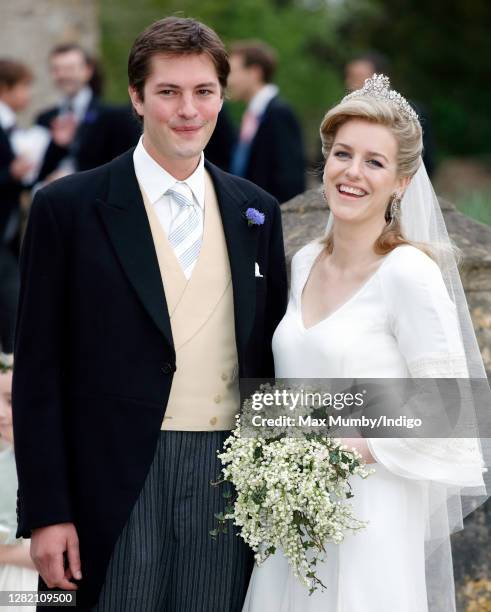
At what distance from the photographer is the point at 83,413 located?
330cm

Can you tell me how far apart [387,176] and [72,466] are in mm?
1356

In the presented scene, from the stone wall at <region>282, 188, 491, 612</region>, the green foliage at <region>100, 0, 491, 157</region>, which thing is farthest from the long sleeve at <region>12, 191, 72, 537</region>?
the green foliage at <region>100, 0, 491, 157</region>

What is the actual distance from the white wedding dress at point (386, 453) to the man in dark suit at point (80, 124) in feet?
15.0

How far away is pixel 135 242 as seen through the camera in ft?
10.9

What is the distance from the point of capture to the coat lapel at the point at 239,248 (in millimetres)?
3410

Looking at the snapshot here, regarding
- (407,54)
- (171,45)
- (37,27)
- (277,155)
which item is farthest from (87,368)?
(407,54)

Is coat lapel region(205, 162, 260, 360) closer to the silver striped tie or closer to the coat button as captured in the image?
the silver striped tie

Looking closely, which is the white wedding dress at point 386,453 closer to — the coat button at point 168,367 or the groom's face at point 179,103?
the coat button at point 168,367

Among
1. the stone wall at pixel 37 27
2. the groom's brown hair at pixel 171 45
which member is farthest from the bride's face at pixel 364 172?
the stone wall at pixel 37 27

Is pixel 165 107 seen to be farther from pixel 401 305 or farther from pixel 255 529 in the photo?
pixel 255 529

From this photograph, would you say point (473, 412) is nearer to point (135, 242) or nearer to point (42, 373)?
point (135, 242)

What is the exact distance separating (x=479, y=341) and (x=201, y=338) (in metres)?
1.37

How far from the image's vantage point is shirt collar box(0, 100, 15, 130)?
27.6 ft

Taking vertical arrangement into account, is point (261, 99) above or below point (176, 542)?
above
